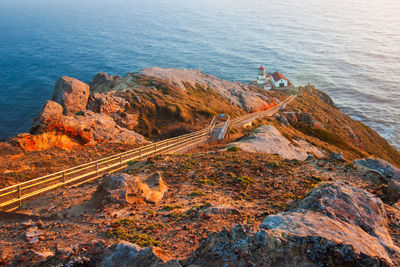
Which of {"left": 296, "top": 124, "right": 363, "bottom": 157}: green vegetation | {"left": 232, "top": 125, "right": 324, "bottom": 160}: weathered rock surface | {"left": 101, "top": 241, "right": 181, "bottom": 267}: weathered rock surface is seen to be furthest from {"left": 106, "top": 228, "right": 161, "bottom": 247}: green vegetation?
{"left": 296, "top": 124, "right": 363, "bottom": 157}: green vegetation

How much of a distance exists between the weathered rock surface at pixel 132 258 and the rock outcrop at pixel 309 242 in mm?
839

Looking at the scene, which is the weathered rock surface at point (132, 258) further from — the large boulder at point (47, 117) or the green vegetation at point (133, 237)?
the large boulder at point (47, 117)

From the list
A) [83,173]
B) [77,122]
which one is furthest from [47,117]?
[83,173]

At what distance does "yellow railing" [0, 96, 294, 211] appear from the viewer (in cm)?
1280

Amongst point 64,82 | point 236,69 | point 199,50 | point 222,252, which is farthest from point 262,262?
point 199,50

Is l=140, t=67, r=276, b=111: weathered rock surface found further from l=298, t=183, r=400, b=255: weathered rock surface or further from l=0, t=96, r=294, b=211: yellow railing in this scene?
l=298, t=183, r=400, b=255: weathered rock surface

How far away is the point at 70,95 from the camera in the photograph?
30.1 meters

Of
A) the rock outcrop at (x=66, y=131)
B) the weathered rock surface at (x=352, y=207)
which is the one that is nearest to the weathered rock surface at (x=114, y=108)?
the rock outcrop at (x=66, y=131)

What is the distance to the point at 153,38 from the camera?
160250mm

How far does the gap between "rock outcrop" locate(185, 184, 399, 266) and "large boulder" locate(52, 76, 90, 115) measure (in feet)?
88.4

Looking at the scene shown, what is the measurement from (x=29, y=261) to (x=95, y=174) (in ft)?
29.5

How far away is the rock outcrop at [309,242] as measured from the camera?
6.73m

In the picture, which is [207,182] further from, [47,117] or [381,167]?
[47,117]

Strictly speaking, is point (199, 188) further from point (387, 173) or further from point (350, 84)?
point (350, 84)
